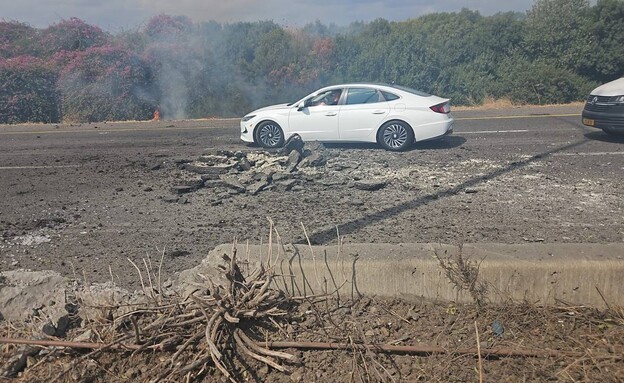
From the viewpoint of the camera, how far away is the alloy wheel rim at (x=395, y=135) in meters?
11.9

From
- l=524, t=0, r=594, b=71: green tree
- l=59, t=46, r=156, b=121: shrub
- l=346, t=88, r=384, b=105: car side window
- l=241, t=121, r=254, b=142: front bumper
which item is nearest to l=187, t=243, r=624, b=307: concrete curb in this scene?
l=346, t=88, r=384, b=105: car side window

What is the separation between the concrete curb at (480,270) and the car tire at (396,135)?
285 inches

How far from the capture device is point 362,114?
476 inches

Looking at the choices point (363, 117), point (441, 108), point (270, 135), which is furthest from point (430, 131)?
point (270, 135)

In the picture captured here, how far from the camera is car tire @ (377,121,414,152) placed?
38.9 feet

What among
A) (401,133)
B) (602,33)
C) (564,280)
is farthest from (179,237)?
(602,33)

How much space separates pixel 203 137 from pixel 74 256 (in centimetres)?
993

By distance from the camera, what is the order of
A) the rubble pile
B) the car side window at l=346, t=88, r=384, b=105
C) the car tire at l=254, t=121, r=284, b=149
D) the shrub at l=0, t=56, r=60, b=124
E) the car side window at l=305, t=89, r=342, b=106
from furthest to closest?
the shrub at l=0, t=56, r=60, b=124
the car tire at l=254, t=121, r=284, b=149
the car side window at l=305, t=89, r=342, b=106
the car side window at l=346, t=88, r=384, b=105
the rubble pile

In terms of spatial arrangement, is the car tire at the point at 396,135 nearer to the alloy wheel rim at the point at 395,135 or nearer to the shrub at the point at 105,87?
the alloy wheel rim at the point at 395,135

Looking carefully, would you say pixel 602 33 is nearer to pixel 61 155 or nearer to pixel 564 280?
pixel 61 155

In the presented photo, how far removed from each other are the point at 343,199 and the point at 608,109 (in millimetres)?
7195

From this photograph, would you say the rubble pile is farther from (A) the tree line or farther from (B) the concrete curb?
(A) the tree line

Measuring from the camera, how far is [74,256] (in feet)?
19.5

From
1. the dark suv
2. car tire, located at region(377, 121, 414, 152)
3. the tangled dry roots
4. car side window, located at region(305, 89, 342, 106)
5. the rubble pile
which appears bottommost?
the tangled dry roots
